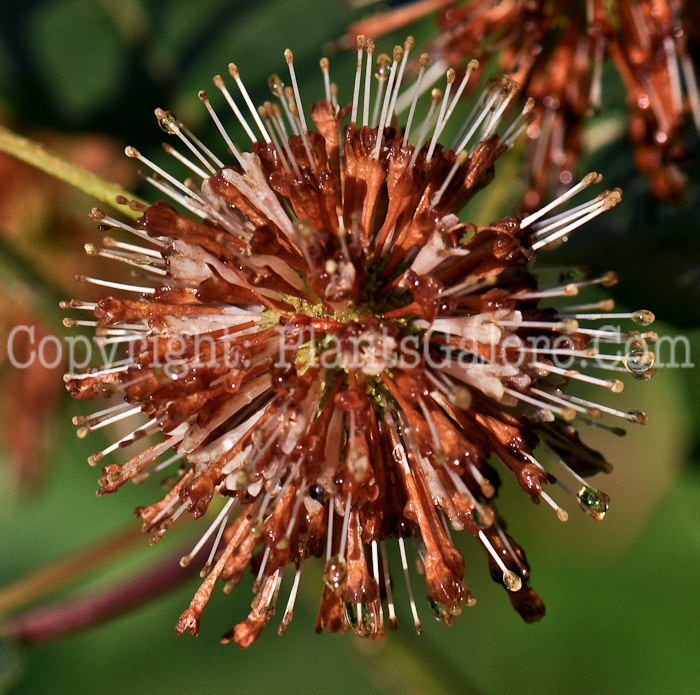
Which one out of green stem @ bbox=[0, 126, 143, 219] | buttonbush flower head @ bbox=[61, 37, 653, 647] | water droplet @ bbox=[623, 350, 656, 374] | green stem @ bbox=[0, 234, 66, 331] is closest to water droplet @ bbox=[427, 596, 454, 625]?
buttonbush flower head @ bbox=[61, 37, 653, 647]

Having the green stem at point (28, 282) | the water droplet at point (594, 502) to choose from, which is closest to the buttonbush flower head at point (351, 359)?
the water droplet at point (594, 502)

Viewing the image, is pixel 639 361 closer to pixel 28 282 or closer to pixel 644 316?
pixel 644 316

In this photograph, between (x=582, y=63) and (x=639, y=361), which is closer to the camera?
(x=639, y=361)

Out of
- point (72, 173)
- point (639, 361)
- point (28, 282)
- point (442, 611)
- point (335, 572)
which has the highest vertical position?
point (72, 173)

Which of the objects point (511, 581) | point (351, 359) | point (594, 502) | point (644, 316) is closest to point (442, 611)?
point (511, 581)

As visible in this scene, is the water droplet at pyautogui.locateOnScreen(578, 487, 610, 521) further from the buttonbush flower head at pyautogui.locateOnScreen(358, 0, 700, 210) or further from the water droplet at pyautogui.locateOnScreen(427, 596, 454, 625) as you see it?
the buttonbush flower head at pyautogui.locateOnScreen(358, 0, 700, 210)

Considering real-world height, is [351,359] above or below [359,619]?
above

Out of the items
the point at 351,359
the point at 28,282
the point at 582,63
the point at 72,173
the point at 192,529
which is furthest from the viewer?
the point at 192,529

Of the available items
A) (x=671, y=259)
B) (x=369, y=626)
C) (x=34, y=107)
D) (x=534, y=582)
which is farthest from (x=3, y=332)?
(x=534, y=582)

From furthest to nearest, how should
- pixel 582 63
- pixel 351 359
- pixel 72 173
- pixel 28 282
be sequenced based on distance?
pixel 28 282
pixel 582 63
pixel 72 173
pixel 351 359
